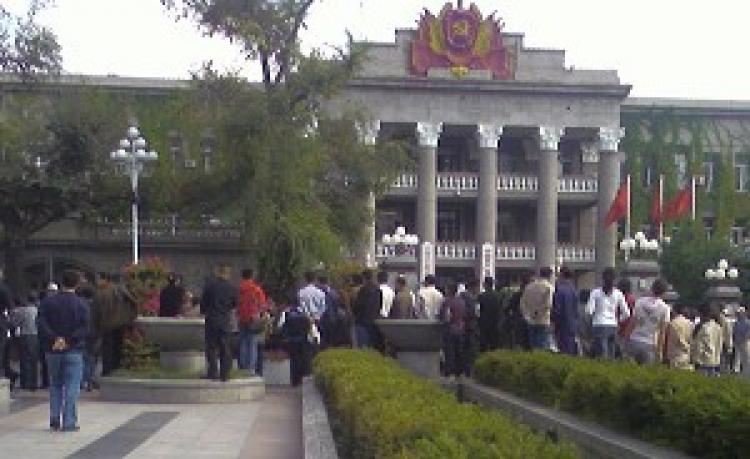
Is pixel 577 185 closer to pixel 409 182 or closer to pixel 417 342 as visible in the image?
pixel 409 182

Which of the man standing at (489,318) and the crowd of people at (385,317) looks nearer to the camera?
the crowd of people at (385,317)

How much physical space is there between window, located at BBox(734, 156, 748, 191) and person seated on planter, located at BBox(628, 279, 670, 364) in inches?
1692

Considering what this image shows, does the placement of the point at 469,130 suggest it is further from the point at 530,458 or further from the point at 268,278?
the point at 530,458

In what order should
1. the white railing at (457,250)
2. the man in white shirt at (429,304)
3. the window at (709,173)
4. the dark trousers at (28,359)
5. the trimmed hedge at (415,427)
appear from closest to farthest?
the trimmed hedge at (415,427), the dark trousers at (28,359), the man in white shirt at (429,304), the white railing at (457,250), the window at (709,173)

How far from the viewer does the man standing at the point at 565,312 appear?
56.0ft

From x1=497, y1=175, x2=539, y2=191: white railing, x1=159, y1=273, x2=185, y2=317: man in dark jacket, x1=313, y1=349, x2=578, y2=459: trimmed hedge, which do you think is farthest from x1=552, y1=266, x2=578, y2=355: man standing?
x1=497, y1=175, x2=539, y2=191: white railing

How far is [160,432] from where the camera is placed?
1248 cm

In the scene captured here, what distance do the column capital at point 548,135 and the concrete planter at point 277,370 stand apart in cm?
3012

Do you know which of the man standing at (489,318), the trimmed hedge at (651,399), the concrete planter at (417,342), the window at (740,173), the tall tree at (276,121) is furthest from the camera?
the window at (740,173)

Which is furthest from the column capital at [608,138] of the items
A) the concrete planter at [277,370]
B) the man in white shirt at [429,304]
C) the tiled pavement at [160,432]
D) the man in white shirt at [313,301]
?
the tiled pavement at [160,432]

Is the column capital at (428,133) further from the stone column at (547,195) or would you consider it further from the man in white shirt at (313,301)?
the man in white shirt at (313,301)

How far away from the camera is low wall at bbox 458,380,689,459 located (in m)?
8.26

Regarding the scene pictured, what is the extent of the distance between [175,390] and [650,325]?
266 inches

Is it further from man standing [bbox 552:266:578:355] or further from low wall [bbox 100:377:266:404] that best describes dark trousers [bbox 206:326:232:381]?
man standing [bbox 552:266:578:355]
